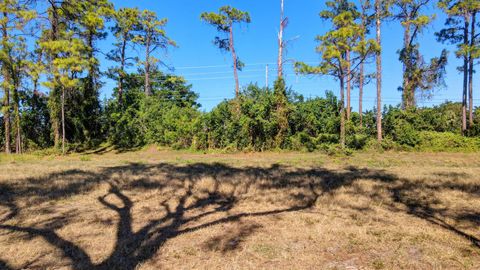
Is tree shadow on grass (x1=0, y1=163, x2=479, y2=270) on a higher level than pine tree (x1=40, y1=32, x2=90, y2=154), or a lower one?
lower

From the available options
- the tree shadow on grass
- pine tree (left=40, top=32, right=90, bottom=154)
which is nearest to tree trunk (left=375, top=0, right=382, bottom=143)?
the tree shadow on grass

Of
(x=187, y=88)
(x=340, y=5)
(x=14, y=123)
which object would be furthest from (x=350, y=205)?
(x=187, y=88)

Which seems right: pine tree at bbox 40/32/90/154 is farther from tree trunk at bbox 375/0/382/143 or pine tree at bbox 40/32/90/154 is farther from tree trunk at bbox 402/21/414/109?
tree trunk at bbox 402/21/414/109

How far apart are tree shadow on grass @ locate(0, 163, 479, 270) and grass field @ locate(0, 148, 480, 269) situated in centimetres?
2

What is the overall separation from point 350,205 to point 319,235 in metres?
1.81

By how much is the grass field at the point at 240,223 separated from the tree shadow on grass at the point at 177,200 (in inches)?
0.8

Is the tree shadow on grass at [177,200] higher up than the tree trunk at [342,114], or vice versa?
the tree trunk at [342,114]

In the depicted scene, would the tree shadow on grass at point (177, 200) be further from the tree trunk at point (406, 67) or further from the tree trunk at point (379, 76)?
the tree trunk at point (406, 67)

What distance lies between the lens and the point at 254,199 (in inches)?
244

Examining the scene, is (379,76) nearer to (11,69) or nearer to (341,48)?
(341,48)

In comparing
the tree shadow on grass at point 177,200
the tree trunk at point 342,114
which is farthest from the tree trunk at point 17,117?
the tree trunk at point 342,114

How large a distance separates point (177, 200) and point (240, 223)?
5.90 feet

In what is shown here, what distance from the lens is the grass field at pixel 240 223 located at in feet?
11.3

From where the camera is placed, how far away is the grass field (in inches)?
135
